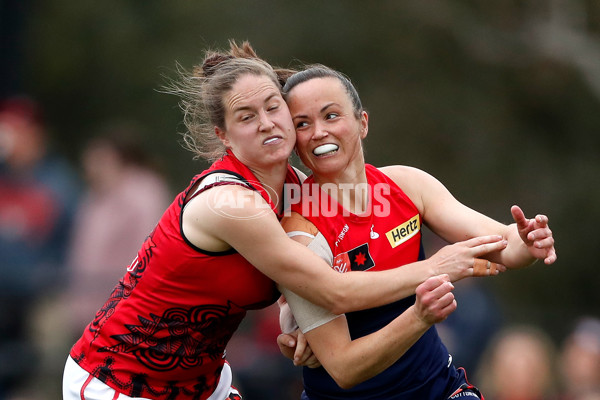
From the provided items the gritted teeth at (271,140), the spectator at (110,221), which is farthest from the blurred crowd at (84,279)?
the gritted teeth at (271,140)

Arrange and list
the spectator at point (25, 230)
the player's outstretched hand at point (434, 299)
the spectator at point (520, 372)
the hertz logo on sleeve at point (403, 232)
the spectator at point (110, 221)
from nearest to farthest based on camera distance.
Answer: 1. the player's outstretched hand at point (434, 299)
2. the hertz logo on sleeve at point (403, 232)
3. the spectator at point (520, 372)
4. the spectator at point (110, 221)
5. the spectator at point (25, 230)

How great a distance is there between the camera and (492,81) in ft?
37.0

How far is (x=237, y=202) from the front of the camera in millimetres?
3504

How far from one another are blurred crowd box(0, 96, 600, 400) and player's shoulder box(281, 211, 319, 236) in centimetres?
297

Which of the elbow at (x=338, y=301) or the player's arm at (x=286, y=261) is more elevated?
the player's arm at (x=286, y=261)

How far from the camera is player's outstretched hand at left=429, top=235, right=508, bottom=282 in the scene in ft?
11.5

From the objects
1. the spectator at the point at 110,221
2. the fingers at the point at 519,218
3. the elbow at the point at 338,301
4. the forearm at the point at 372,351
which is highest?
the fingers at the point at 519,218

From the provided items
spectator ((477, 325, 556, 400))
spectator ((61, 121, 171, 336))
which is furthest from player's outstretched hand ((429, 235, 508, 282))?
spectator ((61, 121, 171, 336))

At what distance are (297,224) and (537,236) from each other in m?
0.89

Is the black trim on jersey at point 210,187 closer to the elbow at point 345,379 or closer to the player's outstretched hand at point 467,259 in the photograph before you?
the elbow at point 345,379

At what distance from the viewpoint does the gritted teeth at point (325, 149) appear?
12.3ft

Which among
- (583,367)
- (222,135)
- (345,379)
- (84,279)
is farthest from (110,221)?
(345,379)

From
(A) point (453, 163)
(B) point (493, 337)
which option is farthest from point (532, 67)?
(B) point (493, 337)

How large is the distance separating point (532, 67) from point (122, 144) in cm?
564
